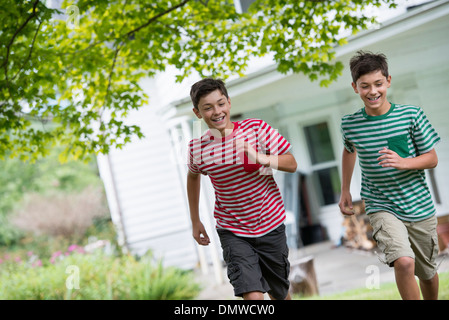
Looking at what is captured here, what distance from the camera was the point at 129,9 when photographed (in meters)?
6.16

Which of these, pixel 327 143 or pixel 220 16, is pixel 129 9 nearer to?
pixel 220 16

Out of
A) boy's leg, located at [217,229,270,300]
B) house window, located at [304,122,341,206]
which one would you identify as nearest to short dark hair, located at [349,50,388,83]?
boy's leg, located at [217,229,270,300]

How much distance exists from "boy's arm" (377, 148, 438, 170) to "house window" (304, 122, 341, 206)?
777 cm

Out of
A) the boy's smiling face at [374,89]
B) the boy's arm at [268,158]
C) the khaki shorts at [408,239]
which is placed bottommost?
the khaki shorts at [408,239]

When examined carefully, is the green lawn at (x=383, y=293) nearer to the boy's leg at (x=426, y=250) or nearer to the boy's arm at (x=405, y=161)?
the boy's leg at (x=426, y=250)

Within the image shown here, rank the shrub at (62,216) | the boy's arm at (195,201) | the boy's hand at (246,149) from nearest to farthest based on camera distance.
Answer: the boy's hand at (246,149)
the boy's arm at (195,201)
the shrub at (62,216)

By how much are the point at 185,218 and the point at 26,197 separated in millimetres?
17031

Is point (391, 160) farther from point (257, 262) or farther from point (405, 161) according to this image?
point (257, 262)

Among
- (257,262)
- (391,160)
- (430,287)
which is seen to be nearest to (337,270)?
(430,287)

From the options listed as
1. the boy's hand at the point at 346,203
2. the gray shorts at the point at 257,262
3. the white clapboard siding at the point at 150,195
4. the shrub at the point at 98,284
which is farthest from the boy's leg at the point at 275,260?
the white clapboard siding at the point at 150,195

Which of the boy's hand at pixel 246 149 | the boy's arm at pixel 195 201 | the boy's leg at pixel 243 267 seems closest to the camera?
the boy's hand at pixel 246 149

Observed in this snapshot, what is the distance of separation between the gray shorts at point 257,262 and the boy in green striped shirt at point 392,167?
0.63 m

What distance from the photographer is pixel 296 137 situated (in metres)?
11.2

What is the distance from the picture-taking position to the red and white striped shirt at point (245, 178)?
3.59 m
